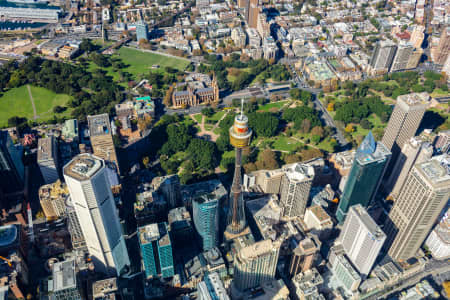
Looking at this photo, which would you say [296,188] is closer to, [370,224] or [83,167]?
[370,224]

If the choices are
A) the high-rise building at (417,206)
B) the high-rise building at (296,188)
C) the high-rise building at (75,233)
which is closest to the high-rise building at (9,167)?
the high-rise building at (75,233)

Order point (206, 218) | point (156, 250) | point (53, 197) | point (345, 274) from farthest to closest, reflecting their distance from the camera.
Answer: point (53, 197) → point (345, 274) → point (206, 218) → point (156, 250)

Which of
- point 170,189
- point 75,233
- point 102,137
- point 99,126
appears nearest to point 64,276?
point 75,233

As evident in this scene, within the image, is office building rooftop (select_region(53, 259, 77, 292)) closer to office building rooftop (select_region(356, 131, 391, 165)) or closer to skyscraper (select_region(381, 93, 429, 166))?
office building rooftop (select_region(356, 131, 391, 165))

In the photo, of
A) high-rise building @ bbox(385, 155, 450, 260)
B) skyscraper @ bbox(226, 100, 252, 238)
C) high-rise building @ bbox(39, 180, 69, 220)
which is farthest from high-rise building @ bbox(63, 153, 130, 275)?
high-rise building @ bbox(385, 155, 450, 260)

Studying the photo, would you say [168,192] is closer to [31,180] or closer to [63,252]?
[63,252]

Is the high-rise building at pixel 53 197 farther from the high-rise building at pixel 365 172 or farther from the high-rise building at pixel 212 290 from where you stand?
the high-rise building at pixel 365 172
